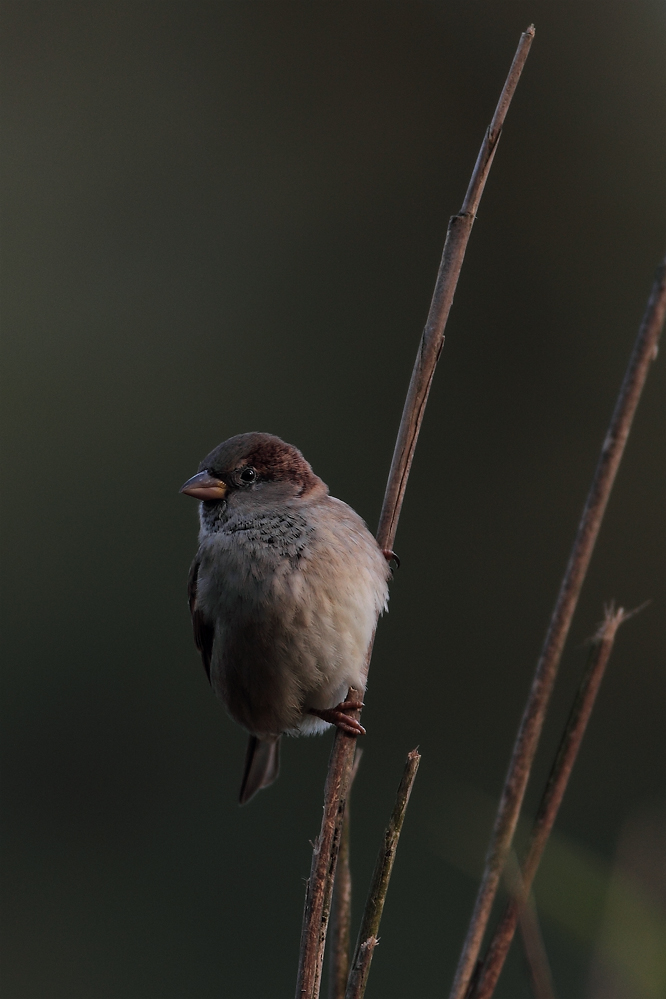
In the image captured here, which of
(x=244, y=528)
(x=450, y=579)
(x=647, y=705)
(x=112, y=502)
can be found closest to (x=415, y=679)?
(x=450, y=579)

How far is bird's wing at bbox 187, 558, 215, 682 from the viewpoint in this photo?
6.45 feet

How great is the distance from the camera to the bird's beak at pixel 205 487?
6.11 feet

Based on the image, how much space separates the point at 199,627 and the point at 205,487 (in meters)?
0.32

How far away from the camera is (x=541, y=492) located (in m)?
6.18

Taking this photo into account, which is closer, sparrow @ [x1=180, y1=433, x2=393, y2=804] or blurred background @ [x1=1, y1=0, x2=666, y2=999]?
sparrow @ [x1=180, y1=433, x2=393, y2=804]

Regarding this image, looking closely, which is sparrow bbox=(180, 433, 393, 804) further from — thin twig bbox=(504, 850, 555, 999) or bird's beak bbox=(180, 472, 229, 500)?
thin twig bbox=(504, 850, 555, 999)

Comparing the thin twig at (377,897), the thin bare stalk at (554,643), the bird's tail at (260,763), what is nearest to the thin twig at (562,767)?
the thin bare stalk at (554,643)

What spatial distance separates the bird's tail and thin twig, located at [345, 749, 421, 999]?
134 centimetres

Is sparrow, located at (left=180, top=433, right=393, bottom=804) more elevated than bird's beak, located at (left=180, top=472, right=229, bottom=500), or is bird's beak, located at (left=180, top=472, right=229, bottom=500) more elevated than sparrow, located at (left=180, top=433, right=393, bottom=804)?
bird's beak, located at (left=180, top=472, right=229, bottom=500)

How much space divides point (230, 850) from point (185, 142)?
5798mm

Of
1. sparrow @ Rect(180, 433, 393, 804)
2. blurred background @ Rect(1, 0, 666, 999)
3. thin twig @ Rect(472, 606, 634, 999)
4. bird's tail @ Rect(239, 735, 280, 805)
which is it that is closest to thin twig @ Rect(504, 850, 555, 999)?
thin twig @ Rect(472, 606, 634, 999)

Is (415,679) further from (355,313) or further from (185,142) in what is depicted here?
(185,142)

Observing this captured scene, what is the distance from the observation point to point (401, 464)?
128 cm

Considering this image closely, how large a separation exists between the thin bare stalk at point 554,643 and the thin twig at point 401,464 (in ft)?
0.47
